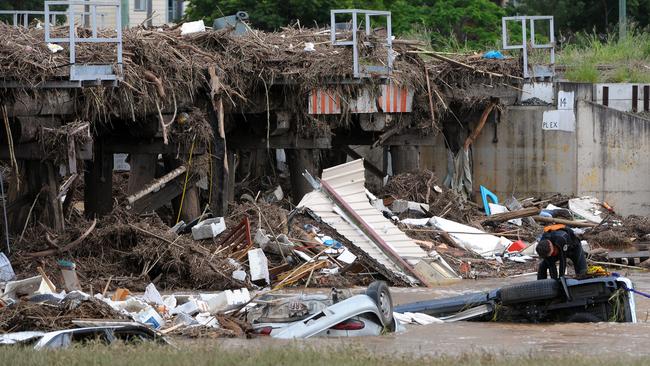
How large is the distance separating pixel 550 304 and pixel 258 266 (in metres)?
4.82

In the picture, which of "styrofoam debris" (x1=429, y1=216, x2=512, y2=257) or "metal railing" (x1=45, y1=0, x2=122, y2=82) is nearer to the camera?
"metal railing" (x1=45, y1=0, x2=122, y2=82)

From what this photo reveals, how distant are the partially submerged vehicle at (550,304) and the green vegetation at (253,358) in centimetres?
311

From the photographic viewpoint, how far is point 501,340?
13.2 metres

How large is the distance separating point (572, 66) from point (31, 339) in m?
20.6

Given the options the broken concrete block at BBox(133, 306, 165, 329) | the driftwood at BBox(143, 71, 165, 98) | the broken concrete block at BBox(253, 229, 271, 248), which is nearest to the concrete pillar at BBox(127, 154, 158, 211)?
the driftwood at BBox(143, 71, 165, 98)

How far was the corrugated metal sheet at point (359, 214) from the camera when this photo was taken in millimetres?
19250

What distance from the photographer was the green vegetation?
9.74m

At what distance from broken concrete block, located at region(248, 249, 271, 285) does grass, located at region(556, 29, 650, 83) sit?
12.9 m

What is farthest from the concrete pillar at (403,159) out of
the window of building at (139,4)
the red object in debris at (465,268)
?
the window of building at (139,4)

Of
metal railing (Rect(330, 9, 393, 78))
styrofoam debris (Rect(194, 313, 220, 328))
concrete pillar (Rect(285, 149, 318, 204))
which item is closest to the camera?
styrofoam debris (Rect(194, 313, 220, 328))

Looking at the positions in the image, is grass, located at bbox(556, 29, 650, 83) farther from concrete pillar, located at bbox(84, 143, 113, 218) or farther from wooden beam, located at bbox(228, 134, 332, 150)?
concrete pillar, located at bbox(84, 143, 113, 218)

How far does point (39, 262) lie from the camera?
17.3 m

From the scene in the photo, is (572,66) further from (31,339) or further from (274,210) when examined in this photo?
(31,339)

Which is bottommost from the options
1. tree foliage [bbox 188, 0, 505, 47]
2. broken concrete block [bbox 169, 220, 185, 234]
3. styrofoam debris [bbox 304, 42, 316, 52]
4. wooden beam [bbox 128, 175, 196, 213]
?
broken concrete block [bbox 169, 220, 185, 234]
